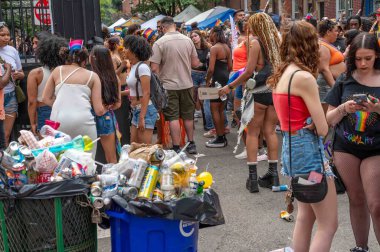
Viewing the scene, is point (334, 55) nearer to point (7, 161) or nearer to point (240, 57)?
point (240, 57)

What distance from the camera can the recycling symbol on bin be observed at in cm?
358

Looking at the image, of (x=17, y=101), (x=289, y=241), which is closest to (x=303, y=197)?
(x=289, y=241)

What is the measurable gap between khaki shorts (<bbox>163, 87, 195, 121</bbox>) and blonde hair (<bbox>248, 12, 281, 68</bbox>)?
2299 mm

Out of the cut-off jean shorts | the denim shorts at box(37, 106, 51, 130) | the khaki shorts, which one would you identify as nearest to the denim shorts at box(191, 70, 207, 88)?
the khaki shorts

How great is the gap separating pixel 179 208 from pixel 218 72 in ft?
20.2

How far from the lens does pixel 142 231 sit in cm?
353

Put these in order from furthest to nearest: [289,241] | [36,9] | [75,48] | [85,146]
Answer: [36,9]
[75,48]
[289,241]
[85,146]

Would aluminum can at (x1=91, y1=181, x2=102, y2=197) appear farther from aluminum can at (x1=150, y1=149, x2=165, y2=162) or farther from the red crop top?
the red crop top

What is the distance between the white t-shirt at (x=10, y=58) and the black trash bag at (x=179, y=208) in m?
4.34

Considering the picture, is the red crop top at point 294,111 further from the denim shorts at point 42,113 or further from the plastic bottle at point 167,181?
the denim shorts at point 42,113

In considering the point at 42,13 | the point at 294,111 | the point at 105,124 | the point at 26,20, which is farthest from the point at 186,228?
the point at 26,20

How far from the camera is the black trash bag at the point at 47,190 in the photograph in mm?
3348

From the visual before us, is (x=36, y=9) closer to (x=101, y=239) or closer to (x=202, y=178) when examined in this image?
(x=101, y=239)

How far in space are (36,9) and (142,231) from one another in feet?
19.8
